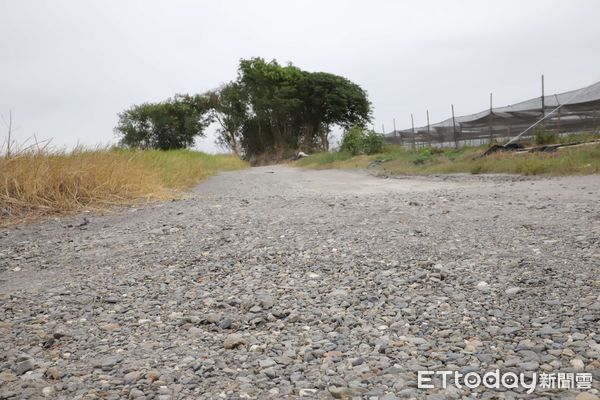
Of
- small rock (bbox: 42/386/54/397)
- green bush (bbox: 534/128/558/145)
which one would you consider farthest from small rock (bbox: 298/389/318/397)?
green bush (bbox: 534/128/558/145)

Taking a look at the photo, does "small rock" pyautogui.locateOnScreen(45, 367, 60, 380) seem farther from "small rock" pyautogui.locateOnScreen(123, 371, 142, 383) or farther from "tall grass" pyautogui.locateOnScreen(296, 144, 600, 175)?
"tall grass" pyautogui.locateOnScreen(296, 144, 600, 175)

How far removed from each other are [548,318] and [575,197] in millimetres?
3230

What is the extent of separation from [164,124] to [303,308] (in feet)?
102

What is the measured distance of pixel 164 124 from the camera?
30.4 m

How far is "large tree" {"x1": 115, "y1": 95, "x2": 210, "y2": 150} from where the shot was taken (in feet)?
→ 97.7

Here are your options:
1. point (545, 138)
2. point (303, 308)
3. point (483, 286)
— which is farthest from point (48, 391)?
point (545, 138)

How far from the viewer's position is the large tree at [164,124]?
2978 centimetres

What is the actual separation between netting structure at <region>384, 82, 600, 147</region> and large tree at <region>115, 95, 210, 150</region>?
2006cm

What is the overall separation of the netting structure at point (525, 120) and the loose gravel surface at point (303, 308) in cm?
988

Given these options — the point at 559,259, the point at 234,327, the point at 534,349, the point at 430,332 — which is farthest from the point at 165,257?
the point at 559,259

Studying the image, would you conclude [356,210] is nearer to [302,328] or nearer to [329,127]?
[302,328]

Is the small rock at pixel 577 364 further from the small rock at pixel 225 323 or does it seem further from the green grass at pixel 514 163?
the green grass at pixel 514 163

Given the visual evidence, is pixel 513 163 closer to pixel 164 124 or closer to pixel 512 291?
pixel 512 291

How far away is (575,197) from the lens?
3922 millimetres
